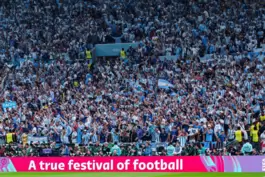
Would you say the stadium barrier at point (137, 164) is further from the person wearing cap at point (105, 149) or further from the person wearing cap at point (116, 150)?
the person wearing cap at point (105, 149)

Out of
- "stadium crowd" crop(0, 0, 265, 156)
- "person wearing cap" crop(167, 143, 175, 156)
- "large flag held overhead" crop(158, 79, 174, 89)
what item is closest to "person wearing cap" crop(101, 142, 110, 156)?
"stadium crowd" crop(0, 0, 265, 156)

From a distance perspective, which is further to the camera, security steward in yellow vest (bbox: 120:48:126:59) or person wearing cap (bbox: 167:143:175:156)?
security steward in yellow vest (bbox: 120:48:126:59)

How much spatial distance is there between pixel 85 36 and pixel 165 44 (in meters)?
5.98

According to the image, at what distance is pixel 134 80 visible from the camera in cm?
3953

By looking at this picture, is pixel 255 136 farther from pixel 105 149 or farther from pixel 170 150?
pixel 105 149

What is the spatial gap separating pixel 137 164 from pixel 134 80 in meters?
10.5

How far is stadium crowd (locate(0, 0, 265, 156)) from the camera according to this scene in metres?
32.0

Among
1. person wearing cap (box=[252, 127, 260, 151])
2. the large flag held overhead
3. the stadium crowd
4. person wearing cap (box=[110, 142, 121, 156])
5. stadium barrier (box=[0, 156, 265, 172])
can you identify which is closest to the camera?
stadium barrier (box=[0, 156, 265, 172])

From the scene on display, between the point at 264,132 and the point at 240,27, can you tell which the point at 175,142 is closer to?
the point at 264,132

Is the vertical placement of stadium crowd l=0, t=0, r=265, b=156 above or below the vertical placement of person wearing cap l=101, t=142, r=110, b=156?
above

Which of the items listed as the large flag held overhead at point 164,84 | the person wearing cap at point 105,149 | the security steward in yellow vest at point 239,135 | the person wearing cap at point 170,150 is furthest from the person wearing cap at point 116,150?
the large flag held overhead at point 164,84

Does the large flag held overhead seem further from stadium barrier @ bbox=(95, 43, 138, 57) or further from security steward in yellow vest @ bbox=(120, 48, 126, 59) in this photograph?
stadium barrier @ bbox=(95, 43, 138, 57)

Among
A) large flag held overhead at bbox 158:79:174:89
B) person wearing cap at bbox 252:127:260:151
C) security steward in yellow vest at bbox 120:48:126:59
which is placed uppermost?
security steward in yellow vest at bbox 120:48:126:59

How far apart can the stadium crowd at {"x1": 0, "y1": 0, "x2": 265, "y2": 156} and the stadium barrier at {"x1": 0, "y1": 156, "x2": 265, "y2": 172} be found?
116cm
